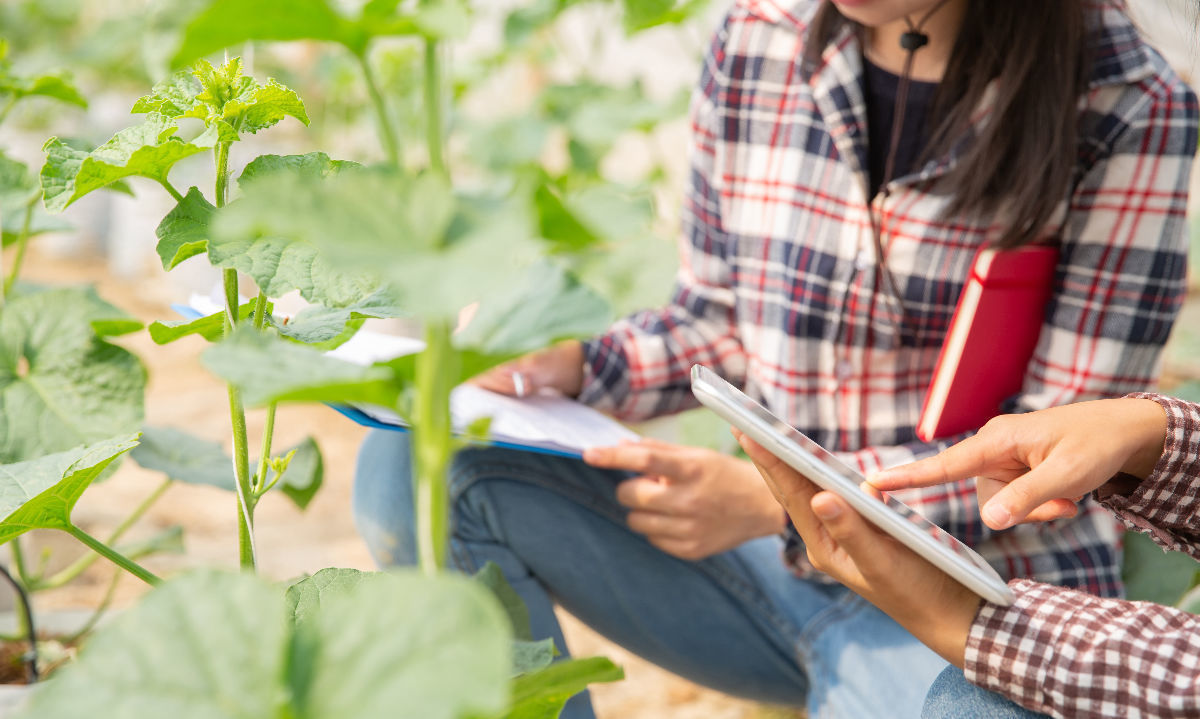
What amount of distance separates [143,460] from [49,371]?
0.10 meters

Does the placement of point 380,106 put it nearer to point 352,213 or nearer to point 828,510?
point 352,213

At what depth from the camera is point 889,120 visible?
0.93 metres

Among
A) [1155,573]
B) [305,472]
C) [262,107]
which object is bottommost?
[1155,573]

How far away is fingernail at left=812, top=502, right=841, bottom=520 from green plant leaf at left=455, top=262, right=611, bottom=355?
267 millimetres

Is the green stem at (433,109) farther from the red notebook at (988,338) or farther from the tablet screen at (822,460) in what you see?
the red notebook at (988,338)

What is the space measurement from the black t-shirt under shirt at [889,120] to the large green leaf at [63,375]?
0.64 meters

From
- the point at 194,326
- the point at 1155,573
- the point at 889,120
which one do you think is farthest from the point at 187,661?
the point at 1155,573

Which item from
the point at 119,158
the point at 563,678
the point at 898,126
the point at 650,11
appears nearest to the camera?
the point at 563,678

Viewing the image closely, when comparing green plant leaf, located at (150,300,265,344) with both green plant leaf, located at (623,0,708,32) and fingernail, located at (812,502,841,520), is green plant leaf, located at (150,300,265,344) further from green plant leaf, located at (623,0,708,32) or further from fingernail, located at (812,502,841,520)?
green plant leaf, located at (623,0,708,32)

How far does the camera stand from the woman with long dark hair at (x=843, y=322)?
2.67ft

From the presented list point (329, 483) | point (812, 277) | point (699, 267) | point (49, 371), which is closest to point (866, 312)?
point (812, 277)

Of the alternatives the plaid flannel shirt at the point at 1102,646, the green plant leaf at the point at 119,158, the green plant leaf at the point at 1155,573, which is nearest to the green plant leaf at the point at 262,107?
the green plant leaf at the point at 119,158

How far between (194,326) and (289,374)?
0.24 m

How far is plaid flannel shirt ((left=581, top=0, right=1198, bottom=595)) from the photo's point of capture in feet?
2.68
